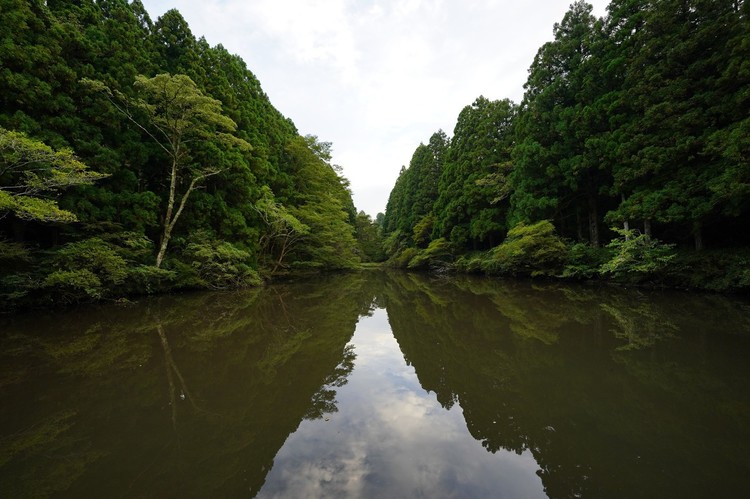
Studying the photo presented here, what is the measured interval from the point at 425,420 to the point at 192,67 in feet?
50.9

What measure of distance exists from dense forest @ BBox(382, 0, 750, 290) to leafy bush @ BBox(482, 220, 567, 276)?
59mm

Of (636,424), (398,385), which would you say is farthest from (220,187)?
(636,424)

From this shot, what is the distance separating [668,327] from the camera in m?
5.37

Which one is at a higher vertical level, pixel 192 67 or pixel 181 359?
pixel 192 67

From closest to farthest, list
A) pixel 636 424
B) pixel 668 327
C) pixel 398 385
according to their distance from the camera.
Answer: pixel 636 424 < pixel 398 385 < pixel 668 327

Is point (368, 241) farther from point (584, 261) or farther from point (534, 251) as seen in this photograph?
point (584, 261)

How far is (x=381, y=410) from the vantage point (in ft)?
10.0

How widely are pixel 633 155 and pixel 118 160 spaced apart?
51.9 feet

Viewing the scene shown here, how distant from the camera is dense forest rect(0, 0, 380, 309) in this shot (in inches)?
281

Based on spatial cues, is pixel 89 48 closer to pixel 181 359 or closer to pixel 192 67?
pixel 192 67

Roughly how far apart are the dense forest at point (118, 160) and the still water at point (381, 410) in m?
2.44

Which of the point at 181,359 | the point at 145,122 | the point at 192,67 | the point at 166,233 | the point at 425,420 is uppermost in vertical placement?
the point at 192,67

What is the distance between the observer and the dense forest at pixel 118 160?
281 inches

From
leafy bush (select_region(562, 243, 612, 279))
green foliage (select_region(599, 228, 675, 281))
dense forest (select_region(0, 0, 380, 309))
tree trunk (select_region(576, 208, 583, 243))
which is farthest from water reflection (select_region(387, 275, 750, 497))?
tree trunk (select_region(576, 208, 583, 243))
